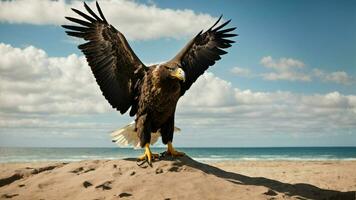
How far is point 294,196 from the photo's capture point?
17.5 ft

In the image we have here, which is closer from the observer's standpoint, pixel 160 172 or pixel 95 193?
pixel 95 193

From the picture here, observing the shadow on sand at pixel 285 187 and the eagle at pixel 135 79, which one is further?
the eagle at pixel 135 79

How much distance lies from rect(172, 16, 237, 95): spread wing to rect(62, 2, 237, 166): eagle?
0.03 meters

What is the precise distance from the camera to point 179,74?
19.8ft

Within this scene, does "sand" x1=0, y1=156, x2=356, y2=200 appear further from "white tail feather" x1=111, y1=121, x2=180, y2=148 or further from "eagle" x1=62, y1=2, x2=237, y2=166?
"white tail feather" x1=111, y1=121, x2=180, y2=148

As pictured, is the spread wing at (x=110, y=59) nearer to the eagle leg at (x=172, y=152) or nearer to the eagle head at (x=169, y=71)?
the eagle head at (x=169, y=71)

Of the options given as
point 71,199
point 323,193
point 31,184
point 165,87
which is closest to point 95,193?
point 71,199

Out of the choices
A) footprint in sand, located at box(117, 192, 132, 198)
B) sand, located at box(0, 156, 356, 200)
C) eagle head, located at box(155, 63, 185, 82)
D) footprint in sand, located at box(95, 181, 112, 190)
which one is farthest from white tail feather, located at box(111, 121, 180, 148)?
footprint in sand, located at box(117, 192, 132, 198)

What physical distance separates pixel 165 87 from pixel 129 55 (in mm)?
985

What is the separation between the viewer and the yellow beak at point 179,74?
19.6ft

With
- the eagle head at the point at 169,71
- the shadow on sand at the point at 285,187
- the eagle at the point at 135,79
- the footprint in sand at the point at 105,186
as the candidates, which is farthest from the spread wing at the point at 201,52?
the footprint in sand at the point at 105,186

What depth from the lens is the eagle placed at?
21.0 feet

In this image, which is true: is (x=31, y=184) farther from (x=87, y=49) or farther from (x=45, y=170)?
(x=87, y=49)

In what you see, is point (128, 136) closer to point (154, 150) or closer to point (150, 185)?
point (150, 185)
